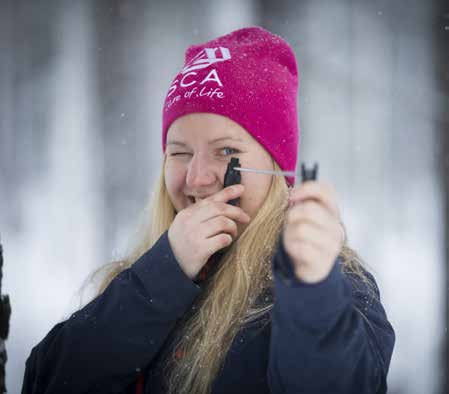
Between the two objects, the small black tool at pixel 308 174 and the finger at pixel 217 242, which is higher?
the small black tool at pixel 308 174

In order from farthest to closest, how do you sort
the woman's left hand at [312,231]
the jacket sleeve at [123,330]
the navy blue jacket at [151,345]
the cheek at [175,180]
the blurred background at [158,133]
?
the blurred background at [158,133] → the cheek at [175,180] → the jacket sleeve at [123,330] → the navy blue jacket at [151,345] → the woman's left hand at [312,231]

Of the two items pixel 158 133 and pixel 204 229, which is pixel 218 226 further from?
pixel 158 133

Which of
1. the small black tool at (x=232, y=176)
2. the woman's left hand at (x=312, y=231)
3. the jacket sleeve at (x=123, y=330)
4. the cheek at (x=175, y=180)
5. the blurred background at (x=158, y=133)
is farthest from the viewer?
the blurred background at (x=158, y=133)

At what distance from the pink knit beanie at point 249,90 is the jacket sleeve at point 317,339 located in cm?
62

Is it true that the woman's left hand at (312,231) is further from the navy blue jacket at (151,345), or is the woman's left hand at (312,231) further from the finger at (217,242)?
the finger at (217,242)

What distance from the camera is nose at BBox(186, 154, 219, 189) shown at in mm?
1305

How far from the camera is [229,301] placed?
1.26 metres

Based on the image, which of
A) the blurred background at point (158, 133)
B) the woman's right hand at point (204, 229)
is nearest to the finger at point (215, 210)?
the woman's right hand at point (204, 229)

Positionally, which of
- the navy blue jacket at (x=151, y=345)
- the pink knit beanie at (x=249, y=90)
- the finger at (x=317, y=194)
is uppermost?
the pink knit beanie at (x=249, y=90)

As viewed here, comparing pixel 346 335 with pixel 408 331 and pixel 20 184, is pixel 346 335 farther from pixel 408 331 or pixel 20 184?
pixel 20 184

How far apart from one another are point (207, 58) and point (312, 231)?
2.89ft


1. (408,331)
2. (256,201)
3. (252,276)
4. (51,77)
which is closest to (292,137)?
(256,201)

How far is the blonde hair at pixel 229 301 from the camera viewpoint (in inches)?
47.0

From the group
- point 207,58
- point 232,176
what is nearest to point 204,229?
point 232,176
